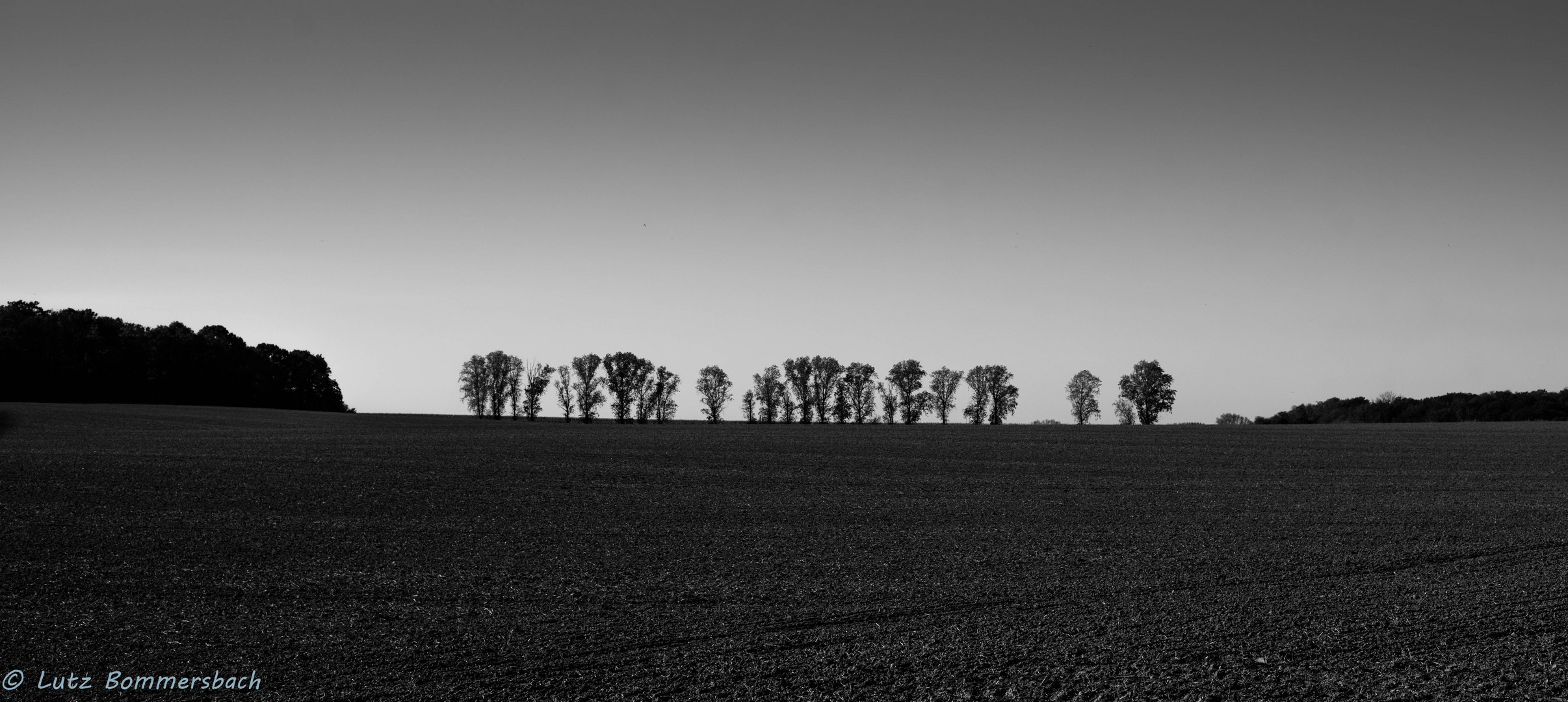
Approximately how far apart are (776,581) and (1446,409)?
297 feet

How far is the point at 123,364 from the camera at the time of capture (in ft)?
266

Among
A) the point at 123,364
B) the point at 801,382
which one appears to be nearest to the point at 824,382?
the point at 801,382

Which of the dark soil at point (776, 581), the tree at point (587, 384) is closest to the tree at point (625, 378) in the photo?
the tree at point (587, 384)

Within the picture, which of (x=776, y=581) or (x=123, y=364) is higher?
(x=123, y=364)

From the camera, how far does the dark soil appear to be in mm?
8477

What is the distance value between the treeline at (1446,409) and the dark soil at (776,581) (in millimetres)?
62984

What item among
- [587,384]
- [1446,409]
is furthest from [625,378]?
[1446,409]

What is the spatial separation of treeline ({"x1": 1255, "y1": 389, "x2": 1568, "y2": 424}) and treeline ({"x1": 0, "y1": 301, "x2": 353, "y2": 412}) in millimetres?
88227

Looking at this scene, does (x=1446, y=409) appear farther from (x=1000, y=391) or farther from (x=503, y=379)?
(x=503, y=379)

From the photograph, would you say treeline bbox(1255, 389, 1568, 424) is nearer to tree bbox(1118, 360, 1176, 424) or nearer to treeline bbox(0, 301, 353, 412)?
tree bbox(1118, 360, 1176, 424)

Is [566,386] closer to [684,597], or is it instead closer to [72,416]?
[72,416]

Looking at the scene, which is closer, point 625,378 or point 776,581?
point 776,581

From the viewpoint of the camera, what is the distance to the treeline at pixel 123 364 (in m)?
75.8

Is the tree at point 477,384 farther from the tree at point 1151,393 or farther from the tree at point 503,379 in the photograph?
the tree at point 1151,393
